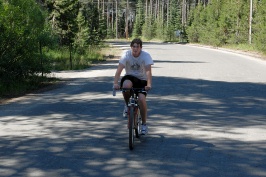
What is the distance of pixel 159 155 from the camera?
6.30m

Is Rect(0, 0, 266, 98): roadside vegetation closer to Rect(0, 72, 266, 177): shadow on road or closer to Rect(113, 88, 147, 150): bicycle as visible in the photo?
Rect(0, 72, 266, 177): shadow on road

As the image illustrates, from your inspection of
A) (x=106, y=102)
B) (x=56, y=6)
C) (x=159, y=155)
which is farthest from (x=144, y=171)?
(x=56, y=6)

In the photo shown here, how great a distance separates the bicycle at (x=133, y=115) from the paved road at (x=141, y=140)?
21 centimetres

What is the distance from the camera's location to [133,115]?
263 inches

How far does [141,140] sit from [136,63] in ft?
4.45

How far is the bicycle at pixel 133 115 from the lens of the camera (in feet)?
21.5

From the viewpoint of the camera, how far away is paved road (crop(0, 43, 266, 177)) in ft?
18.5

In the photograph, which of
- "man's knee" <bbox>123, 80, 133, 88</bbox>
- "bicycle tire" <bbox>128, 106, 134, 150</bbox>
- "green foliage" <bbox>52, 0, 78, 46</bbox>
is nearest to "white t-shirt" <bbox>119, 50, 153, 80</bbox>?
"man's knee" <bbox>123, 80, 133, 88</bbox>

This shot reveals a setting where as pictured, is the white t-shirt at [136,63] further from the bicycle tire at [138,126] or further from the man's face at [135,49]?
the bicycle tire at [138,126]

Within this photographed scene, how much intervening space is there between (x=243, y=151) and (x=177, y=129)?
5.98ft

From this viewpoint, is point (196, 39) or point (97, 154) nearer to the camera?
point (97, 154)

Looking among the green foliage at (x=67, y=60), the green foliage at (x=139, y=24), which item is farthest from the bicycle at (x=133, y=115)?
the green foliage at (x=139, y=24)

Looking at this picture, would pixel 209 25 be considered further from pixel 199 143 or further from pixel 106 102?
pixel 199 143

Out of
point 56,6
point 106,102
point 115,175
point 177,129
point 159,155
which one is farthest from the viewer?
point 56,6
